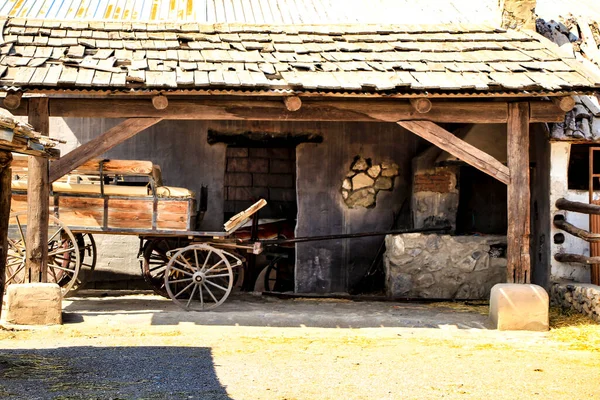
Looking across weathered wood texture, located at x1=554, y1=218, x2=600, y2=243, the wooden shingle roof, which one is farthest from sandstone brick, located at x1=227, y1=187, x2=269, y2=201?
weathered wood texture, located at x1=554, y1=218, x2=600, y2=243

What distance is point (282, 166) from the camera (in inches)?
577

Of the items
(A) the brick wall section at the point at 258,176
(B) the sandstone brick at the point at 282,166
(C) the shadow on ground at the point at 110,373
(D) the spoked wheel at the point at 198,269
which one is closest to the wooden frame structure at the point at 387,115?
(D) the spoked wheel at the point at 198,269

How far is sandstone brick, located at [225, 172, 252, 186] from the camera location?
14.3 m

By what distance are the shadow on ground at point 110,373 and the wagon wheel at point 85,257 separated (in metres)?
3.69

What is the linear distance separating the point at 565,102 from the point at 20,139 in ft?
Result: 21.9

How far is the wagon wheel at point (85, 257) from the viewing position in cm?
1171

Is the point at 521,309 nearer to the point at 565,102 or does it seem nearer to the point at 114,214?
the point at 565,102

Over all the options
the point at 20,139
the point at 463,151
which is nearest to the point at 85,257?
the point at 463,151

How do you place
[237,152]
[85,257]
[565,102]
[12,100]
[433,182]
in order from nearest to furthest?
[12,100], [565,102], [85,257], [433,182], [237,152]

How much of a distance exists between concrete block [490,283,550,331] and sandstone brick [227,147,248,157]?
6009 mm

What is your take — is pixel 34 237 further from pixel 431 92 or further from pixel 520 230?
pixel 520 230

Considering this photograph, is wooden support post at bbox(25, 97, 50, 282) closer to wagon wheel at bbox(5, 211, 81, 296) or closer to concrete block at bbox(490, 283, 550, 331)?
wagon wheel at bbox(5, 211, 81, 296)

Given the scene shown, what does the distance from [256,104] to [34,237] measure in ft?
10.4

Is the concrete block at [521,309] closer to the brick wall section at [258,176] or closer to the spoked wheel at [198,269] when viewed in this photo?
the spoked wheel at [198,269]
